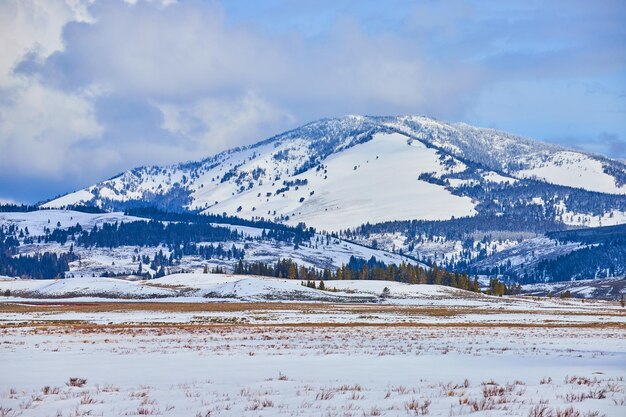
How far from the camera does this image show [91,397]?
888 inches

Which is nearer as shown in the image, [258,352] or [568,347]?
[258,352]

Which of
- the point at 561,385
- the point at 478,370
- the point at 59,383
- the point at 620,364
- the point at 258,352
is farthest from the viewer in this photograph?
the point at 258,352

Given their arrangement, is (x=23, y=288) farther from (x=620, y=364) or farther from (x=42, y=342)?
(x=620, y=364)

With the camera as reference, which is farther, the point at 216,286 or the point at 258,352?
the point at 216,286

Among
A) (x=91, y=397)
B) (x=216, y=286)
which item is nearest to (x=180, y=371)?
(x=91, y=397)

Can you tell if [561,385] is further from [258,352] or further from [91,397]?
[258,352]

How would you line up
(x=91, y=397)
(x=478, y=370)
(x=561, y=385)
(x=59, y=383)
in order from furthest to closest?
(x=478, y=370) → (x=59, y=383) → (x=561, y=385) → (x=91, y=397)

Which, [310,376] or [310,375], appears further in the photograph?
[310,375]

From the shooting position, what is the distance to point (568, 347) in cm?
4666

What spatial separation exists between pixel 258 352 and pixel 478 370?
44.0 ft

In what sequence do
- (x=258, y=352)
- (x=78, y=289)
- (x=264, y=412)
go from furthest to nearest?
(x=78, y=289), (x=258, y=352), (x=264, y=412)

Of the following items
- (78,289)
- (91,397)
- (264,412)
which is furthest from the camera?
(78,289)

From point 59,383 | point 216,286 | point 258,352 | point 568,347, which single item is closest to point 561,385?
point 59,383

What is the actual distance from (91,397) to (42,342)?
29168 millimetres
